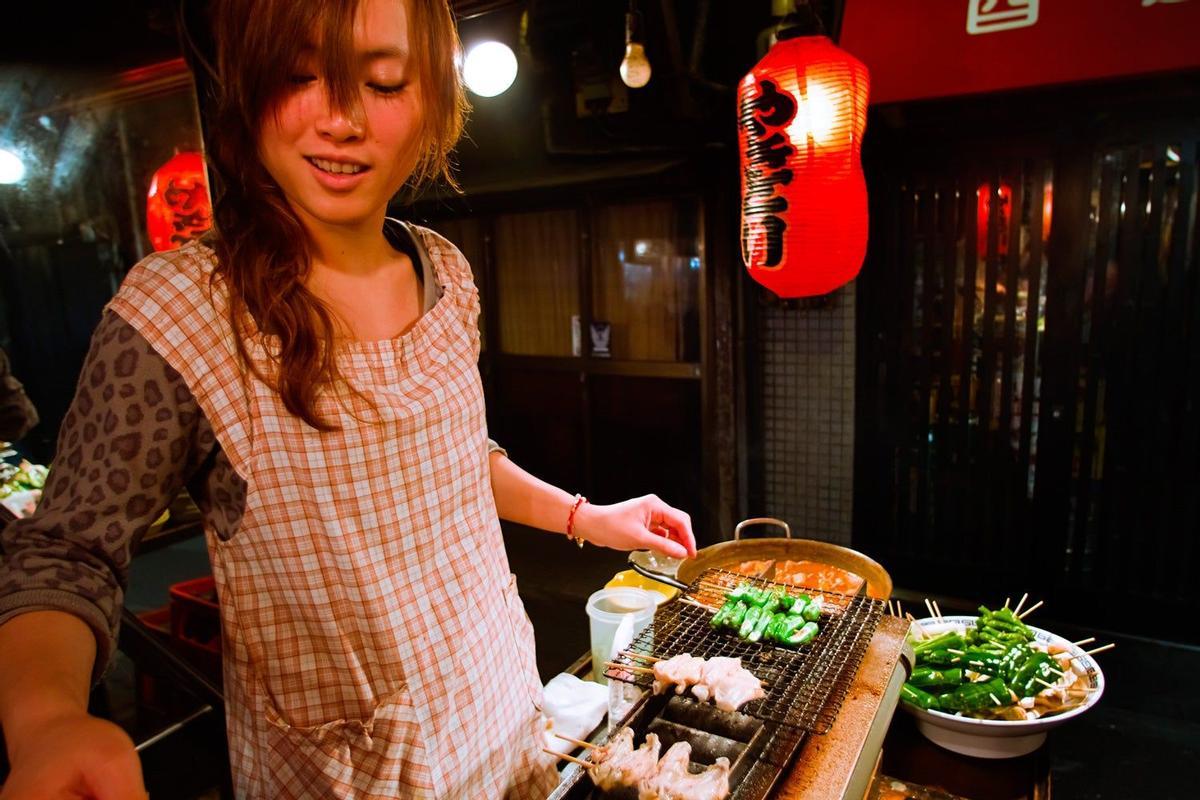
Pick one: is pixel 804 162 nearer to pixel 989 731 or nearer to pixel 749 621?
pixel 749 621

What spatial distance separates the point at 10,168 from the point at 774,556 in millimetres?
6748

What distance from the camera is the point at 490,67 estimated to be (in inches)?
265

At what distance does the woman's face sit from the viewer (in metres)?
1.43

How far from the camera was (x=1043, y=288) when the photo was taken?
580 cm

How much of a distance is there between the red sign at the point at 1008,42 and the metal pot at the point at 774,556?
3.05 metres

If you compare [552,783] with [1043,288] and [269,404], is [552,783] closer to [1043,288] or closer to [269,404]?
[269,404]

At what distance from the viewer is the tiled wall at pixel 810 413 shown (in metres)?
6.86

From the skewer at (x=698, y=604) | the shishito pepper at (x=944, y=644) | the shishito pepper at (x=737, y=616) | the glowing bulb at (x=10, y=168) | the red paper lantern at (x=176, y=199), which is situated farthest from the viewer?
the red paper lantern at (x=176, y=199)

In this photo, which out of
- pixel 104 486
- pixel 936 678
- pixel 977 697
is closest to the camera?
pixel 104 486

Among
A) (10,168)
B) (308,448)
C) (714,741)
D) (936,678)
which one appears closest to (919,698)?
(936,678)

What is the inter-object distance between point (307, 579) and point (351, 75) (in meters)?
1.05

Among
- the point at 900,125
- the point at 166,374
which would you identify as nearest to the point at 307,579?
the point at 166,374

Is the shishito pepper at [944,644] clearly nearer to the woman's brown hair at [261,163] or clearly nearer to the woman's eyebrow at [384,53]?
the woman's brown hair at [261,163]

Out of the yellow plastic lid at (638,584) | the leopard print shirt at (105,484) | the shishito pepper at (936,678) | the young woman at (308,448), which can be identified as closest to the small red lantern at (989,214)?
the shishito pepper at (936,678)
